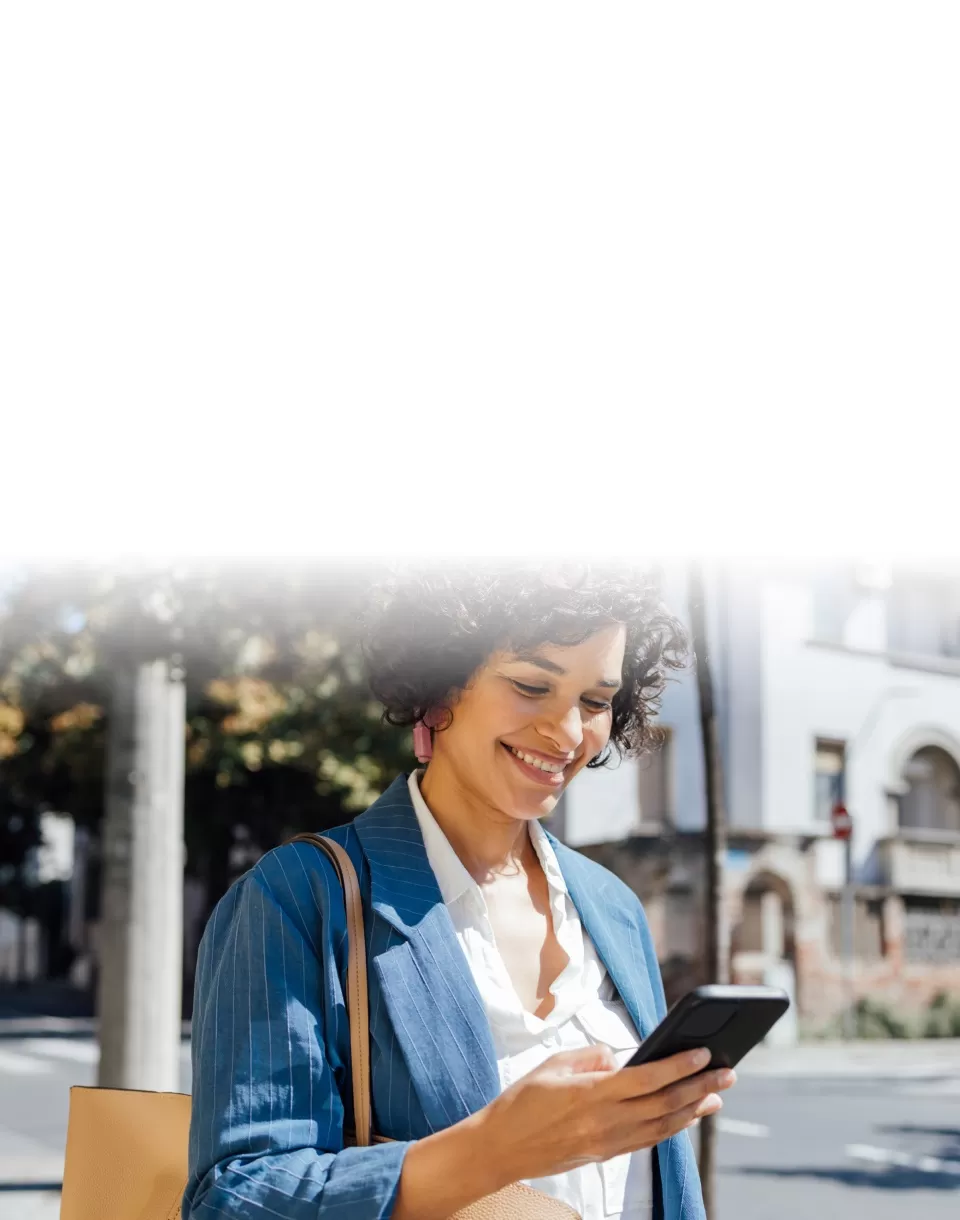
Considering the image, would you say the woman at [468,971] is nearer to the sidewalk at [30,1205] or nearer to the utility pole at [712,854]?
the utility pole at [712,854]

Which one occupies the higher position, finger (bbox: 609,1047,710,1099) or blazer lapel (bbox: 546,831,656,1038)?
blazer lapel (bbox: 546,831,656,1038)

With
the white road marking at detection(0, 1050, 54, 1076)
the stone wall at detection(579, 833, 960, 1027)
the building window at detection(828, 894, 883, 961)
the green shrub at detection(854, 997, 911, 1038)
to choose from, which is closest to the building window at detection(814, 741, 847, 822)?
the stone wall at detection(579, 833, 960, 1027)

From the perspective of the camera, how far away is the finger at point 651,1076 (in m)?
1.33

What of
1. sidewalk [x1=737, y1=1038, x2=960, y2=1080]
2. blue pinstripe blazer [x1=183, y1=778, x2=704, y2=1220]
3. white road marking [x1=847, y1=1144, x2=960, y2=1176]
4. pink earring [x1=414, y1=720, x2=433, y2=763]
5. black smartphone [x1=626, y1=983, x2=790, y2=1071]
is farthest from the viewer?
sidewalk [x1=737, y1=1038, x2=960, y2=1080]

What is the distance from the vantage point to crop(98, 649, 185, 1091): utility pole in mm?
6410

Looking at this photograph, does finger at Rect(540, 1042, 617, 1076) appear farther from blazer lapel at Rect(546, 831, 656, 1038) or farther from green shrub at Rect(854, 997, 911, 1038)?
green shrub at Rect(854, 997, 911, 1038)

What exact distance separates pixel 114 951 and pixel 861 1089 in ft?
37.2

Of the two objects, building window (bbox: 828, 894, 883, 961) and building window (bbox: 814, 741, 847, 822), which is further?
building window (bbox: 814, 741, 847, 822)

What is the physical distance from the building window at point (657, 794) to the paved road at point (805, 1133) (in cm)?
399

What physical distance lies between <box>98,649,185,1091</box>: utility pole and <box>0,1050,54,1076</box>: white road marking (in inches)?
386

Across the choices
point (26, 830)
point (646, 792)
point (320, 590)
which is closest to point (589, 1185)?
point (320, 590)

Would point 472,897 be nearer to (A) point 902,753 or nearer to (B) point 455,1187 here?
(B) point 455,1187

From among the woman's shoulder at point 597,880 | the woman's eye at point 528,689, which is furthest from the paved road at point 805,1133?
the woman's eye at point 528,689

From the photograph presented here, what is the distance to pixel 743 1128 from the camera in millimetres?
12336
